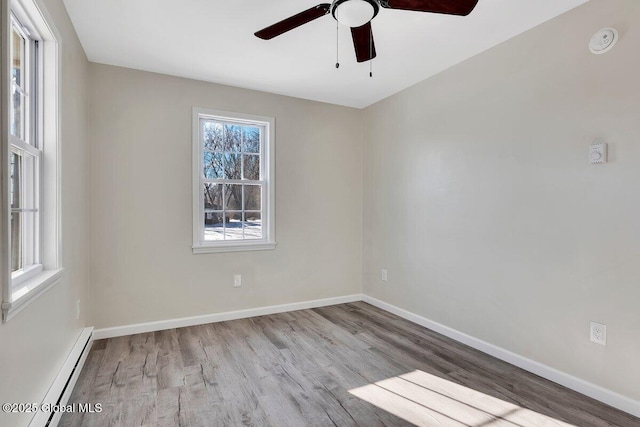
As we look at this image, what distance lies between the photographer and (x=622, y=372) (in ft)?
6.66

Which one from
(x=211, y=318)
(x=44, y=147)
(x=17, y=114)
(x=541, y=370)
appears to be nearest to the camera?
(x=17, y=114)

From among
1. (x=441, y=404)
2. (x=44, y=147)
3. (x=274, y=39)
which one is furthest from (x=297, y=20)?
(x=441, y=404)

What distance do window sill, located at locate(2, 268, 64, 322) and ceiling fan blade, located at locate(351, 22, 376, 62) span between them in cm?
205

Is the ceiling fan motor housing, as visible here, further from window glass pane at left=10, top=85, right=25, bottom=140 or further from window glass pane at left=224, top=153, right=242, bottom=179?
window glass pane at left=224, top=153, right=242, bottom=179

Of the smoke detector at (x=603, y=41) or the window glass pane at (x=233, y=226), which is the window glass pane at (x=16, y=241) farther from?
the smoke detector at (x=603, y=41)

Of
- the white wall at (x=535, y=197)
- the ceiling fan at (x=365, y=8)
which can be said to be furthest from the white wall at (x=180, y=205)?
the ceiling fan at (x=365, y=8)

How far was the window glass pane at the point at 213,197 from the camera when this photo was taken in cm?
360

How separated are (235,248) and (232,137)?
121 centimetres

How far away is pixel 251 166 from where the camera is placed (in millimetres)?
3840

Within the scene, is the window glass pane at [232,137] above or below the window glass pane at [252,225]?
above

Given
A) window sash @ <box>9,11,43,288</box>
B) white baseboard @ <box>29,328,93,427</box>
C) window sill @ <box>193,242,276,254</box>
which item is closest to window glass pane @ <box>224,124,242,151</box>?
window sill @ <box>193,242,276,254</box>

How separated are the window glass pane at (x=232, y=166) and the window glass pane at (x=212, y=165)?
0.04m

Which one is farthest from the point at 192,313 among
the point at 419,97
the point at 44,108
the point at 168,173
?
the point at 419,97

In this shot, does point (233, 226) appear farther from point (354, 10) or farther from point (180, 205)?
point (354, 10)
